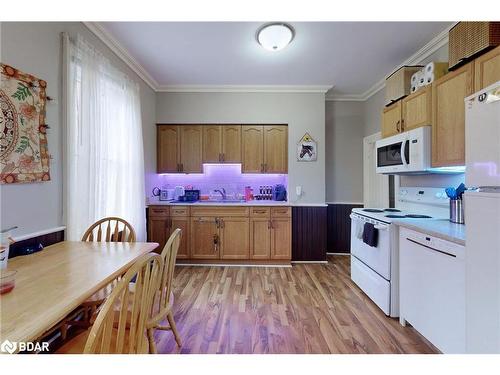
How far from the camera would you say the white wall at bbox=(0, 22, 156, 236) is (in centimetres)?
153

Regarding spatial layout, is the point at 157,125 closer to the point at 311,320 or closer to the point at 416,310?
the point at 311,320

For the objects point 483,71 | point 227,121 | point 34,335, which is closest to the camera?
point 34,335

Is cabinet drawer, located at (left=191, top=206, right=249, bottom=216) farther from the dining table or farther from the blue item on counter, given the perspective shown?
the dining table

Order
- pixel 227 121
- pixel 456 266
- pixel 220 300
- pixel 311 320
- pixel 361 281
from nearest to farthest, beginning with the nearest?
1. pixel 456 266
2. pixel 311 320
3. pixel 220 300
4. pixel 361 281
5. pixel 227 121

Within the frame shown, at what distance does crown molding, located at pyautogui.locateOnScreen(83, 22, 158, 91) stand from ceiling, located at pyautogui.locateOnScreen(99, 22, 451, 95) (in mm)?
34

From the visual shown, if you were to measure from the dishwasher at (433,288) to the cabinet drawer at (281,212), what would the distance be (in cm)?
168

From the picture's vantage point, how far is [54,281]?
3.79 feet

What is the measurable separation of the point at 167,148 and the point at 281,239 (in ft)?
7.79

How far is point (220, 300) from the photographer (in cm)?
259

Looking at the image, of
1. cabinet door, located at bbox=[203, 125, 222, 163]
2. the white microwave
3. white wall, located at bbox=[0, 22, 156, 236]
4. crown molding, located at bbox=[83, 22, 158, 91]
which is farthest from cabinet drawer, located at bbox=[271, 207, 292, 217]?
crown molding, located at bbox=[83, 22, 158, 91]

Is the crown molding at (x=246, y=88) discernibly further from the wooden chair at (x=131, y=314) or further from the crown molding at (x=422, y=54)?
the wooden chair at (x=131, y=314)
